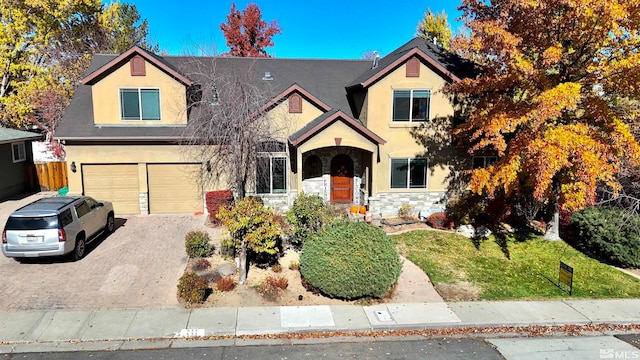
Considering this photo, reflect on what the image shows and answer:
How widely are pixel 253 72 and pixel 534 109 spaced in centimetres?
1265

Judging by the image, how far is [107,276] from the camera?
460 inches

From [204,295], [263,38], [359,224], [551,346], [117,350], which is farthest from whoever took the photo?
[263,38]

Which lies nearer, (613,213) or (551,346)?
(551,346)

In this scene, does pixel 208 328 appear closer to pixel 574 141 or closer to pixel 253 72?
pixel 574 141

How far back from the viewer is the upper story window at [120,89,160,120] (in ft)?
57.8

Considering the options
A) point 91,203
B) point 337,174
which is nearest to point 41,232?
point 91,203

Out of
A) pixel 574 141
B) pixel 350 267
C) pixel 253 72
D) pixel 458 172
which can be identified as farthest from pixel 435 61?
pixel 350 267

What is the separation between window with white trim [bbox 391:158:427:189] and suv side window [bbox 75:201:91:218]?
1173 centimetres

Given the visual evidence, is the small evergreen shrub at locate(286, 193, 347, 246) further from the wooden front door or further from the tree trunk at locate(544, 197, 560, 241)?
the tree trunk at locate(544, 197, 560, 241)

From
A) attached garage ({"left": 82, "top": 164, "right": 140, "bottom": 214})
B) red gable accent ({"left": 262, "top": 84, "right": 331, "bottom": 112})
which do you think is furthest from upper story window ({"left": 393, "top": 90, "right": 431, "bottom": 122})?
attached garage ({"left": 82, "top": 164, "right": 140, "bottom": 214})

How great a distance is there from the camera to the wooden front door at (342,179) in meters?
19.0

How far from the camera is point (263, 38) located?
4450 cm

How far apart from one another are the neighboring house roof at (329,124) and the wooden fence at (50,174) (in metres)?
14.5

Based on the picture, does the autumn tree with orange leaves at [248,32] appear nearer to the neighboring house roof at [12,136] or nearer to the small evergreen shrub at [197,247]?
Result: the neighboring house roof at [12,136]
